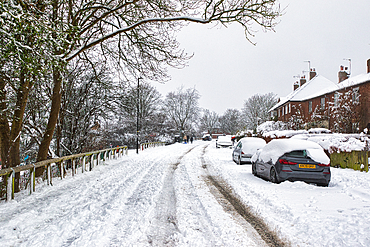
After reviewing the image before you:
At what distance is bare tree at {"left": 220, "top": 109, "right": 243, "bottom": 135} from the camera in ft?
318

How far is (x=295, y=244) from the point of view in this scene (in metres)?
3.82

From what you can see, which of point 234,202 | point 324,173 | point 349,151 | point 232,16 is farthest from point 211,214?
point 349,151

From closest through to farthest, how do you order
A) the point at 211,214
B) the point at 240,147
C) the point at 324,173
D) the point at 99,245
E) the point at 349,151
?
the point at 99,245 → the point at 211,214 → the point at 324,173 → the point at 349,151 → the point at 240,147

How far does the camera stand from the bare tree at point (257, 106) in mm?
63562

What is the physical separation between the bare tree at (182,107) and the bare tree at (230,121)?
38577mm

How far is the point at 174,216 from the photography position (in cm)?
507

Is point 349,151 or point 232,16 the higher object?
point 232,16

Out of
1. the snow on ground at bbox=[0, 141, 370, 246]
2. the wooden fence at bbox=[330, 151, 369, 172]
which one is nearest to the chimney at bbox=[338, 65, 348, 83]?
the wooden fence at bbox=[330, 151, 369, 172]

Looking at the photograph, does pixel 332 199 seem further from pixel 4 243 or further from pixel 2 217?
pixel 2 217

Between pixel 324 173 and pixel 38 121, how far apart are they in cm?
1300

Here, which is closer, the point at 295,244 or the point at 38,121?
the point at 295,244

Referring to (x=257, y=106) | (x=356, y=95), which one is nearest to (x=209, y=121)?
(x=257, y=106)

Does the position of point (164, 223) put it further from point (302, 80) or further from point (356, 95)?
point (302, 80)

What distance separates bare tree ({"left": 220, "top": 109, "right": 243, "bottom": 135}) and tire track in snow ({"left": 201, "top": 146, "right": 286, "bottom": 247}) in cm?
8981
